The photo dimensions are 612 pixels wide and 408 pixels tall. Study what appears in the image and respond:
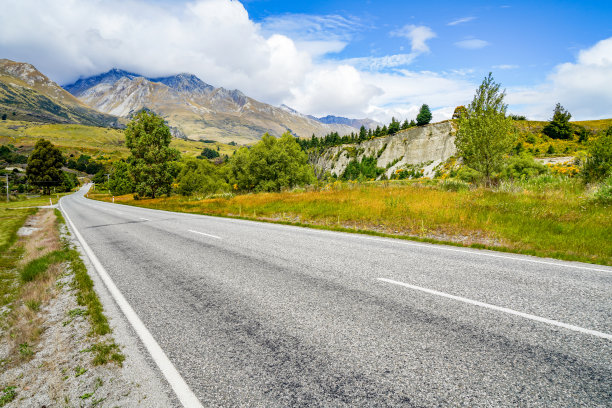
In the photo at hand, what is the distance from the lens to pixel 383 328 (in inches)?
136

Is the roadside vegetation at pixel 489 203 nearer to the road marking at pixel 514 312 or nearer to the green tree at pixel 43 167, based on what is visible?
the road marking at pixel 514 312

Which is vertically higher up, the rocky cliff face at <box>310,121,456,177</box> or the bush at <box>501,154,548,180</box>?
the rocky cliff face at <box>310,121,456,177</box>

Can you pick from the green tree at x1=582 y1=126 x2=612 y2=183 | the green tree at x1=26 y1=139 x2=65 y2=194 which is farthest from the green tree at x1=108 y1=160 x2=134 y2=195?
the green tree at x1=582 y1=126 x2=612 y2=183

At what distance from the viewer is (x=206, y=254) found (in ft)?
25.1

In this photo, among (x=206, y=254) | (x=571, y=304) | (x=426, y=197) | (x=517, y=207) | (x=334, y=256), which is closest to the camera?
(x=571, y=304)

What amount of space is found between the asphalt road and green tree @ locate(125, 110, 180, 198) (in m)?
35.6

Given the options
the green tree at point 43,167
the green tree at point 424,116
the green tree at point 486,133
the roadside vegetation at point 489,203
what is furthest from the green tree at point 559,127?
the green tree at point 43,167

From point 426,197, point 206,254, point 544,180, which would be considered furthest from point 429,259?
point 544,180

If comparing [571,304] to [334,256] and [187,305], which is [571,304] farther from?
[187,305]

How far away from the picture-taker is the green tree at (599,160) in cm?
1255

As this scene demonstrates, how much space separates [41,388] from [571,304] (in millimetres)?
6633

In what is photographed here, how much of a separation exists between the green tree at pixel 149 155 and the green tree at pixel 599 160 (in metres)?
41.9

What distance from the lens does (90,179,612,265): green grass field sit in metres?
7.26

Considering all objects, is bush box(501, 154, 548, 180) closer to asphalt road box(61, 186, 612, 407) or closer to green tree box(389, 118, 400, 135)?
asphalt road box(61, 186, 612, 407)
